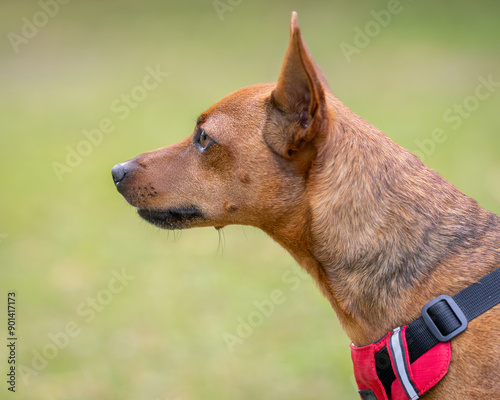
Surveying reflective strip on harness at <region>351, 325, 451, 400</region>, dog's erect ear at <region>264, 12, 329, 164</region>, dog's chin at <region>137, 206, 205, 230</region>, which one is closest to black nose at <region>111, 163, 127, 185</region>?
dog's chin at <region>137, 206, 205, 230</region>

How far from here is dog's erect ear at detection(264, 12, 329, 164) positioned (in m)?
3.03

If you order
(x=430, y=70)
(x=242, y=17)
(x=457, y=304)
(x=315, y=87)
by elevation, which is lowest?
(x=242, y=17)

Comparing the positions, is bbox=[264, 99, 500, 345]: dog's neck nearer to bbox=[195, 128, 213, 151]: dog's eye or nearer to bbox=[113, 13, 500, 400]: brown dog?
bbox=[113, 13, 500, 400]: brown dog

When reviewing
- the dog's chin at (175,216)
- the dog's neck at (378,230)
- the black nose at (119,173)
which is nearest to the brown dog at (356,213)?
the dog's neck at (378,230)

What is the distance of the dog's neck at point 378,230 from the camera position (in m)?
3.11

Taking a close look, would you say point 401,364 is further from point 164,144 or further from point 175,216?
point 164,144

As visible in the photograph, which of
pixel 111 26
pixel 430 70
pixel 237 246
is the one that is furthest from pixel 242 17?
pixel 237 246

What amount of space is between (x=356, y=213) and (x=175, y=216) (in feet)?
3.97

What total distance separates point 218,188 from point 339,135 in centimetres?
80

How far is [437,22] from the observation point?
68.4ft

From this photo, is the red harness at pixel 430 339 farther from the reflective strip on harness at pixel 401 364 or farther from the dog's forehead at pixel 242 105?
the dog's forehead at pixel 242 105

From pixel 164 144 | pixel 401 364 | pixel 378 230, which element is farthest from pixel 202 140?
pixel 164 144

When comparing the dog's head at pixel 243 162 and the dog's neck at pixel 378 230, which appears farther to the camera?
the dog's head at pixel 243 162

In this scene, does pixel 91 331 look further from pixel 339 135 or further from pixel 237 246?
pixel 339 135
